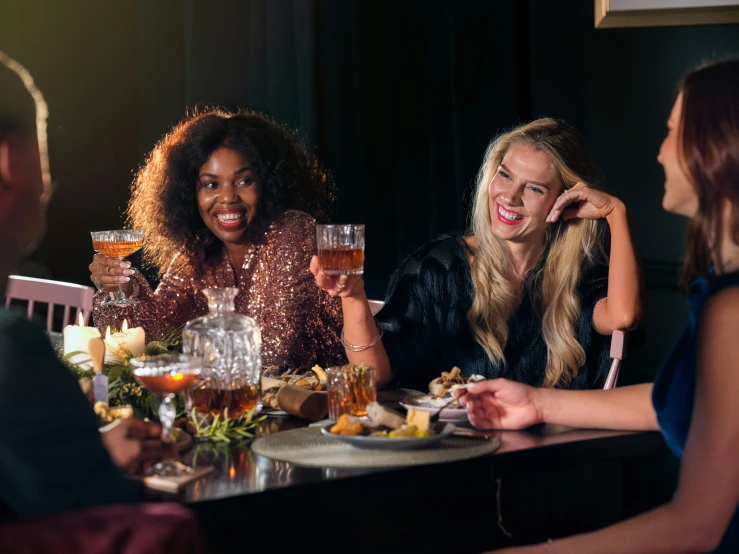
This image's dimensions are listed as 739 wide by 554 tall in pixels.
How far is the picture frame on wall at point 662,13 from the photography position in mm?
3449

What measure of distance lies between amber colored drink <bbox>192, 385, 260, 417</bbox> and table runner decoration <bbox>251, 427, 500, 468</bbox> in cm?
11

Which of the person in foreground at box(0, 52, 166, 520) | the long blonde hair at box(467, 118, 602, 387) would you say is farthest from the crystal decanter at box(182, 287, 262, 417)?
the long blonde hair at box(467, 118, 602, 387)

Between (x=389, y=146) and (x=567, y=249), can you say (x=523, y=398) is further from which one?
(x=389, y=146)

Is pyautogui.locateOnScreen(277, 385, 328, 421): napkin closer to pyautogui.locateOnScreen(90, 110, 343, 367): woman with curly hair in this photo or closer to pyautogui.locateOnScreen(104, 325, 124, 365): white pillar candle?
pyautogui.locateOnScreen(104, 325, 124, 365): white pillar candle

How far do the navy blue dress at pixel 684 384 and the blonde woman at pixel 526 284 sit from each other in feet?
2.87

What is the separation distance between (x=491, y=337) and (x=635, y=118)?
1712mm

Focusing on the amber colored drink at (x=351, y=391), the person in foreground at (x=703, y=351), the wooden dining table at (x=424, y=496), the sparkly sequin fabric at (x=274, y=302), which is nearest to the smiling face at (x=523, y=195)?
the sparkly sequin fabric at (x=274, y=302)

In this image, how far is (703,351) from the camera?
1350 millimetres

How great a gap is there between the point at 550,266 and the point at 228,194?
957 millimetres

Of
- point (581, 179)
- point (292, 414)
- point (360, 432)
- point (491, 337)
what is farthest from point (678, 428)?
point (581, 179)

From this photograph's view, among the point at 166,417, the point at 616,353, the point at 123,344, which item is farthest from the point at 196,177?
the point at 166,417

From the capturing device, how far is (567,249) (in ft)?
8.49

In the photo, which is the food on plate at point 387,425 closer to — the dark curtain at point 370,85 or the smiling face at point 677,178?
the smiling face at point 677,178

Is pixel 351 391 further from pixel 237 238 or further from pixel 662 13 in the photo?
pixel 662 13
